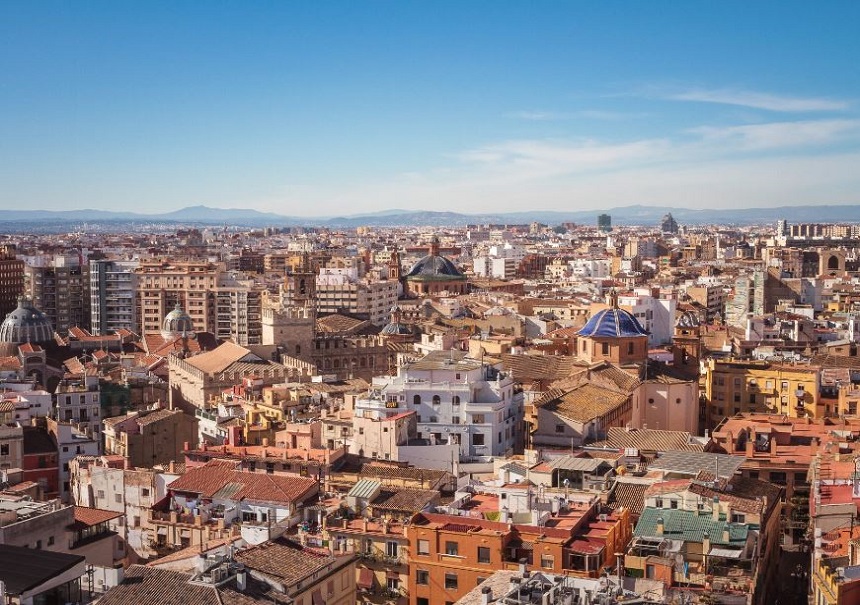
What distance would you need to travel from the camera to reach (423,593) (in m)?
Answer: 29.0

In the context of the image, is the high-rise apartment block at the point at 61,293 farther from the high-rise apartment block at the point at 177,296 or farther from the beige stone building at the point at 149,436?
the beige stone building at the point at 149,436

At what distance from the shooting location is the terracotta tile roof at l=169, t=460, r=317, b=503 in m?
33.4

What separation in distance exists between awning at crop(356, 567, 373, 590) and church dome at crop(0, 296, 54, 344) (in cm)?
5038

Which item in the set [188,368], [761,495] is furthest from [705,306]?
[761,495]

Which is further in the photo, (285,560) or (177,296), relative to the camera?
(177,296)

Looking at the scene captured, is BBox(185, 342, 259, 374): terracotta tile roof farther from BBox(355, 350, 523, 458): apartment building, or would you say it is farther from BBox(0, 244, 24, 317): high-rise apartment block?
BBox(0, 244, 24, 317): high-rise apartment block

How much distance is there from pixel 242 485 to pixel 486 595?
13.0 meters

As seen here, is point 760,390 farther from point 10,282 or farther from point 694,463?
point 10,282

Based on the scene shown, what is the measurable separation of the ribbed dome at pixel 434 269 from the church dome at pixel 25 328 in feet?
206

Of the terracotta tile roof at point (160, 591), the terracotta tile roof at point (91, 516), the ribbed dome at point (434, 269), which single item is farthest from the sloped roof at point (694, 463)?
the ribbed dome at point (434, 269)

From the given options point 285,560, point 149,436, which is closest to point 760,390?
point 149,436

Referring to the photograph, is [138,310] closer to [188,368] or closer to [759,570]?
[188,368]

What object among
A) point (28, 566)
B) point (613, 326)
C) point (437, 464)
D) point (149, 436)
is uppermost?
point (613, 326)

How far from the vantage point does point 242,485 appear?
34.4m
